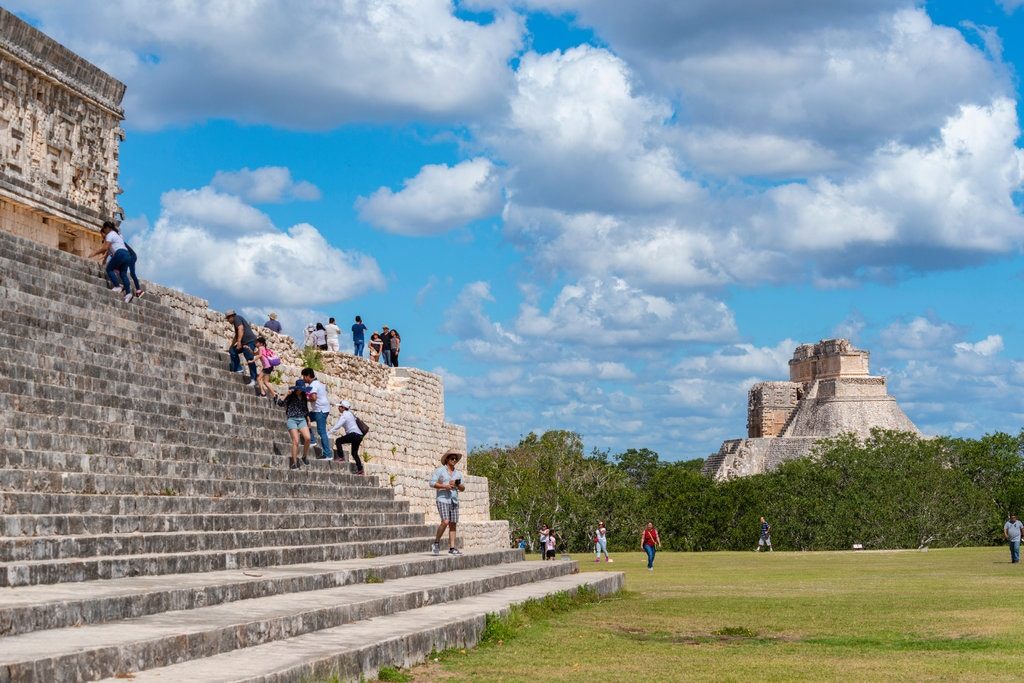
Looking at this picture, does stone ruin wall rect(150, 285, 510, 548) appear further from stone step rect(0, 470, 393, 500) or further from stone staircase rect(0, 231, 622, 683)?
stone step rect(0, 470, 393, 500)

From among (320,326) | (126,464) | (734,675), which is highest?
(320,326)

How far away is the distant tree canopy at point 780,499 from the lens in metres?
44.1

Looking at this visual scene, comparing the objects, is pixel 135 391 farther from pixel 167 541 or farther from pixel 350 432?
pixel 350 432

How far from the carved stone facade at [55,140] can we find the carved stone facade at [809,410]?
46.7 m

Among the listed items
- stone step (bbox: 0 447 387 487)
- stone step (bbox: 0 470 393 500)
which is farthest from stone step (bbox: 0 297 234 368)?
stone step (bbox: 0 470 393 500)

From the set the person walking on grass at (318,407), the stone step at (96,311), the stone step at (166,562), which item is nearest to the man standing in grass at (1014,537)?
the person walking on grass at (318,407)

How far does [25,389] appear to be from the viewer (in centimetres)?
1163

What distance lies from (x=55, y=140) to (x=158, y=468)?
496 inches

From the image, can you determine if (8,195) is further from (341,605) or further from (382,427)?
(341,605)

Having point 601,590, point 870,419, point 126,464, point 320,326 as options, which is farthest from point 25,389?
point 870,419

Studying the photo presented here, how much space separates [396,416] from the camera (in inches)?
917

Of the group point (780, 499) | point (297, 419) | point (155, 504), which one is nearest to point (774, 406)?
point (780, 499)

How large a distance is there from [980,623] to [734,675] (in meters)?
4.30

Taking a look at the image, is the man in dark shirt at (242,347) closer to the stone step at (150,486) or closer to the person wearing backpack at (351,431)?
the person wearing backpack at (351,431)
